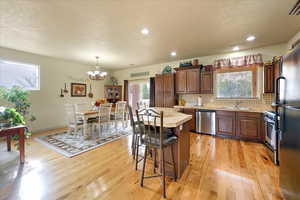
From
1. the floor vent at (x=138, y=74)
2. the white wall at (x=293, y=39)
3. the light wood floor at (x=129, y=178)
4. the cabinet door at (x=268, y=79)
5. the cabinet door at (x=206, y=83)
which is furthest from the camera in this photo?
the floor vent at (x=138, y=74)

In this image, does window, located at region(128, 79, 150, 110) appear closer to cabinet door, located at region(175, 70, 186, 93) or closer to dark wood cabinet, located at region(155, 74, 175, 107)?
dark wood cabinet, located at region(155, 74, 175, 107)

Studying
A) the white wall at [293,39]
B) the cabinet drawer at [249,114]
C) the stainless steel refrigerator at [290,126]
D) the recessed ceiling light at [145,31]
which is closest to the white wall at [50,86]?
the recessed ceiling light at [145,31]

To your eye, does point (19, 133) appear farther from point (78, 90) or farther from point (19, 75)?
point (78, 90)

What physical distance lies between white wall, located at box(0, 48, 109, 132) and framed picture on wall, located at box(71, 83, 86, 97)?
152 mm

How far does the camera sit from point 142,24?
251 cm

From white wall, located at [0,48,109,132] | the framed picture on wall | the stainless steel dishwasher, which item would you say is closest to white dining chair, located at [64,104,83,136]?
white wall, located at [0,48,109,132]

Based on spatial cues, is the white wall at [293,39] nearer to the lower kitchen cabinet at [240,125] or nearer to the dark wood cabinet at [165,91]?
the lower kitchen cabinet at [240,125]

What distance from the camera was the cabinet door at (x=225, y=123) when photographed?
370 centimetres

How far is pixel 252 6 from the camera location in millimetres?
1989

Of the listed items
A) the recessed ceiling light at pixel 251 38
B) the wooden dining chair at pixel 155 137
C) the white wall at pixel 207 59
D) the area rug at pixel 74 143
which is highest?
the recessed ceiling light at pixel 251 38

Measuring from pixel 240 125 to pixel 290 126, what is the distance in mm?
2514

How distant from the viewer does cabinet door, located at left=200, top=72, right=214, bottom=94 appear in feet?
14.0

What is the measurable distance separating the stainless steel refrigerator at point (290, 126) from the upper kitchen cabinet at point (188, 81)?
9.42ft

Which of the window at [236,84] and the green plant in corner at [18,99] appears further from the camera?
the window at [236,84]
